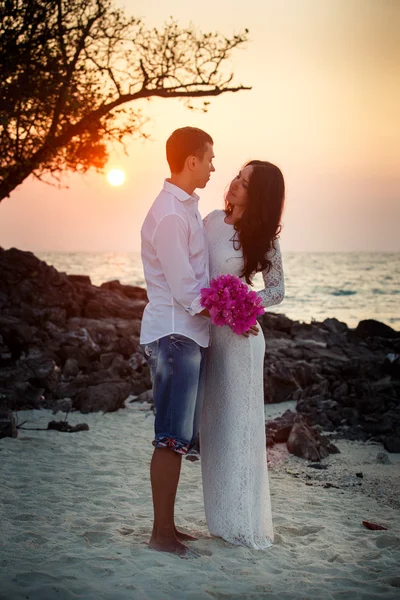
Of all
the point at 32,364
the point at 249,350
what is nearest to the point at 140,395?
the point at 32,364

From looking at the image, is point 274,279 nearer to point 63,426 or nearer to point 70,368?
point 63,426

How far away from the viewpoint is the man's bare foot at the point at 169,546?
5.11 metres

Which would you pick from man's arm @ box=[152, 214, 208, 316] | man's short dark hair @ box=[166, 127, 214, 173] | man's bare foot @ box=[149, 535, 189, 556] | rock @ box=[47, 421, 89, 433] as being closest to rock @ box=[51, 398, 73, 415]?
rock @ box=[47, 421, 89, 433]

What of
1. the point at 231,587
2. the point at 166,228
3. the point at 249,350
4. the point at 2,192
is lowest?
the point at 231,587

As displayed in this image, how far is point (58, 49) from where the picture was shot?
15289 mm

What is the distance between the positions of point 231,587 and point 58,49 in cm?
1312

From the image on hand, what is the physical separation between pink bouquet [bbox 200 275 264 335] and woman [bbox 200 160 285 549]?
31cm

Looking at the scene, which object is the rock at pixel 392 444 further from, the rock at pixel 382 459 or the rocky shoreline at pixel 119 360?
the rock at pixel 382 459

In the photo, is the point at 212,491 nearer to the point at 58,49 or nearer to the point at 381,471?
the point at 381,471

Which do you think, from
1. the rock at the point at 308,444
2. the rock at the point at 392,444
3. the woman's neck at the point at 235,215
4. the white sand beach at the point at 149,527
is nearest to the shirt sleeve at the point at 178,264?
the woman's neck at the point at 235,215

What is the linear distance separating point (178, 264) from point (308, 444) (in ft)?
15.2

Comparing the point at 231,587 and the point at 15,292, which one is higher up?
the point at 15,292

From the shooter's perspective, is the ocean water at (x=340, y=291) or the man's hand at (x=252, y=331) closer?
the man's hand at (x=252, y=331)

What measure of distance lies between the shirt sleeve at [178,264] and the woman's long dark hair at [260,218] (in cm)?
59
